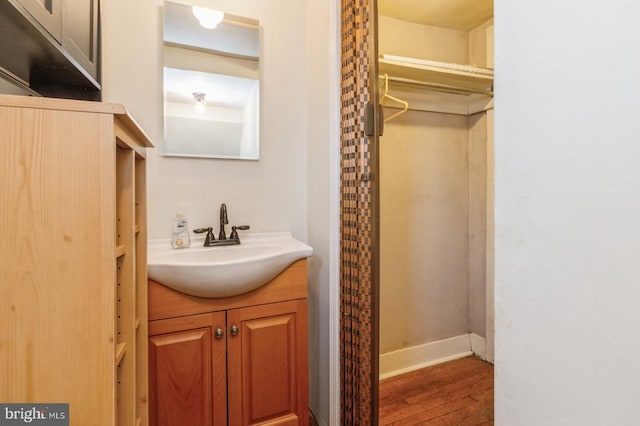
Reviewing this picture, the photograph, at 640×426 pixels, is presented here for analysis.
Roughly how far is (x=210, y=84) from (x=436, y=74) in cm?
124

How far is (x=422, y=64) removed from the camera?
1707mm

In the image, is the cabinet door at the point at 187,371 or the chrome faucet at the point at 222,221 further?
the chrome faucet at the point at 222,221

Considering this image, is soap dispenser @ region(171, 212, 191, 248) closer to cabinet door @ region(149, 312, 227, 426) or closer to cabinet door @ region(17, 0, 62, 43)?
cabinet door @ region(149, 312, 227, 426)

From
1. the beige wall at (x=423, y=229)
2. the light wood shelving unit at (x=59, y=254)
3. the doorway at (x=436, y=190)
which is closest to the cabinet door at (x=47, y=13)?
the light wood shelving unit at (x=59, y=254)

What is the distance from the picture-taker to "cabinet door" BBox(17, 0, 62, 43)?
75cm

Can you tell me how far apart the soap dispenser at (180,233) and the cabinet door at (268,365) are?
46cm

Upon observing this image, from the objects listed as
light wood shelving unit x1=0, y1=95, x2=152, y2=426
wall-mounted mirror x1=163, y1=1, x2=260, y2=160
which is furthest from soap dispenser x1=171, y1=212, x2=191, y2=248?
light wood shelving unit x1=0, y1=95, x2=152, y2=426

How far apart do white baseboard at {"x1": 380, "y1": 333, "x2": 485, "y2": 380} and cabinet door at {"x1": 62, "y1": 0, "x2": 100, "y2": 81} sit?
2.07 metres

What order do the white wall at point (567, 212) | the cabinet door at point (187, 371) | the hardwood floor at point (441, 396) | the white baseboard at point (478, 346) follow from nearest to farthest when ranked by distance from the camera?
the white wall at point (567, 212)
the cabinet door at point (187, 371)
the hardwood floor at point (441, 396)
the white baseboard at point (478, 346)

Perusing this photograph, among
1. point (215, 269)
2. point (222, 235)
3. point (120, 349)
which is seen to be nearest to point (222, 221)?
point (222, 235)

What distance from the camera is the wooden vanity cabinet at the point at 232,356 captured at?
1.11m

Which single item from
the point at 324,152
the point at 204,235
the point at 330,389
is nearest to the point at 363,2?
the point at 324,152

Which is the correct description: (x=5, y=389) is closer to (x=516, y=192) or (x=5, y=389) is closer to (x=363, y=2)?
(x=516, y=192)

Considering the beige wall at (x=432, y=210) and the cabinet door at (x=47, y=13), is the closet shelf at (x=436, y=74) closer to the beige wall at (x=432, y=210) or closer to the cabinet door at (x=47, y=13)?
the beige wall at (x=432, y=210)
